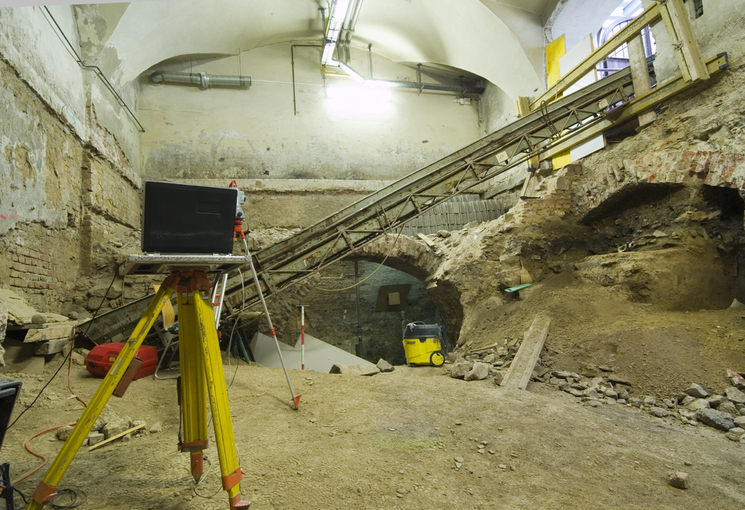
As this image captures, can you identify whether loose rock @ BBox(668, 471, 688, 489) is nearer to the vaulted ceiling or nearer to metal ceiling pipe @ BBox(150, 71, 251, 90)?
the vaulted ceiling

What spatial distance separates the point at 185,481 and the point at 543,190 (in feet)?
21.8

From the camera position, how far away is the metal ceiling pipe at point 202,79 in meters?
10.3

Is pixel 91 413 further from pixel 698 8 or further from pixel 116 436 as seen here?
pixel 698 8

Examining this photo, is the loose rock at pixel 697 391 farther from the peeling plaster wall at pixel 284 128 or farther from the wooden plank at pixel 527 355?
the peeling plaster wall at pixel 284 128

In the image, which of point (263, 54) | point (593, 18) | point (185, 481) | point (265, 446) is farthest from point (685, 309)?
point (263, 54)

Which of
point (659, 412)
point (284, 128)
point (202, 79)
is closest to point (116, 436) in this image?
point (659, 412)

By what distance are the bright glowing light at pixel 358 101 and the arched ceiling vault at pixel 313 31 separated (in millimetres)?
1278

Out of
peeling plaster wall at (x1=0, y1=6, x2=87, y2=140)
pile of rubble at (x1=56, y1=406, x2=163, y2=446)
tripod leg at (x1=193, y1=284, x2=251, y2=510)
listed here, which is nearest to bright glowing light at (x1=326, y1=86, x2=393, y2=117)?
peeling plaster wall at (x1=0, y1=6, x2=87, y2=140)

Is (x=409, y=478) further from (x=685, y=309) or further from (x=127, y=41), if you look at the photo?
(x=127, y=41)

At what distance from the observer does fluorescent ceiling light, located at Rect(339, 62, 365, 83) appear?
10663 mm

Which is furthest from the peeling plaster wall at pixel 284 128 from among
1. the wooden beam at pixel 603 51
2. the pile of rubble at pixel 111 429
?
the pile of rubble at pixel 111 429

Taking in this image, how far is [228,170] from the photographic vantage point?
10.6m

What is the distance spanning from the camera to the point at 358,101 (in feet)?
38.5

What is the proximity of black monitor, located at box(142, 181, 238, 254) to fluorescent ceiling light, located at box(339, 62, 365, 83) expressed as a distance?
9.82 metres
